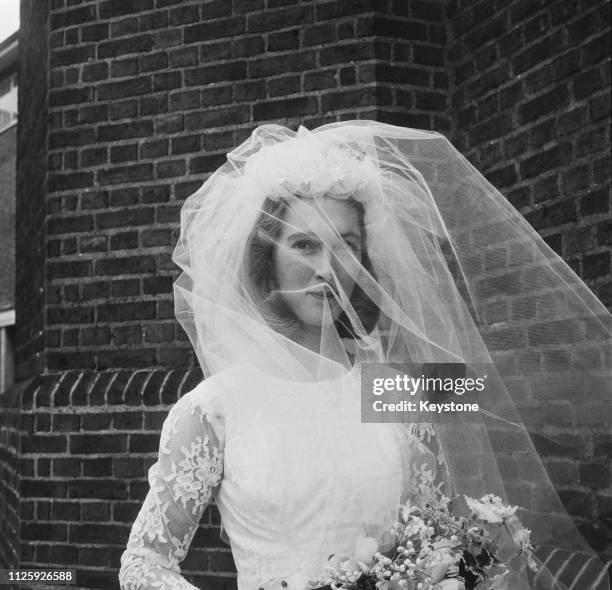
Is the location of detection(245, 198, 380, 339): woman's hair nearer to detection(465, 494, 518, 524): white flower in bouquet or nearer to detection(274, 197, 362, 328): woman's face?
detection(274, 197, 362, 328): woman's face

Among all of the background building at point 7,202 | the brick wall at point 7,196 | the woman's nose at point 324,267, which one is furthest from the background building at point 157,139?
the brick wall at point 7,196

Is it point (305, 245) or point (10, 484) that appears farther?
point (10, 484)

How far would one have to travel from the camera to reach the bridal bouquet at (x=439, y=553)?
5.06 ft

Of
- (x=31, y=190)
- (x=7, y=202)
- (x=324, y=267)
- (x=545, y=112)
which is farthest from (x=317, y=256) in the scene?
(x=7, y=202)

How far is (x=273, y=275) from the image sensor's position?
2.02m

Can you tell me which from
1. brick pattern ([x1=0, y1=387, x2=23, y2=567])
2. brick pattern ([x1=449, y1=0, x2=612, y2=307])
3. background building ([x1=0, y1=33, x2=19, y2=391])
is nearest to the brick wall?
background building ([x1=0, y1=33, x2=19, y2=391])

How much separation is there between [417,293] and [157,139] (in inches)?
90.0

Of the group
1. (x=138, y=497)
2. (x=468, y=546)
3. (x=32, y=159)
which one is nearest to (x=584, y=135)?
(x=468, y=546)

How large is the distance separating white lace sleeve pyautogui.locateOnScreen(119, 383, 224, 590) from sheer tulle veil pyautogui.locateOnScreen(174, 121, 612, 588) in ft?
0.62

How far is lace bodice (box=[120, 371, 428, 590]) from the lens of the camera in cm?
184

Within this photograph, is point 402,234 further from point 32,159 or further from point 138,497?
point 32,159

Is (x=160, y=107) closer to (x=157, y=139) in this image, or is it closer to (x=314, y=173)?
(x=157, y=139)

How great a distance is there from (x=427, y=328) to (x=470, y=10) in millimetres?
2242

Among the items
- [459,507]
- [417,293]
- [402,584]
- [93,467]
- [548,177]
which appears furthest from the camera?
[93,467]
